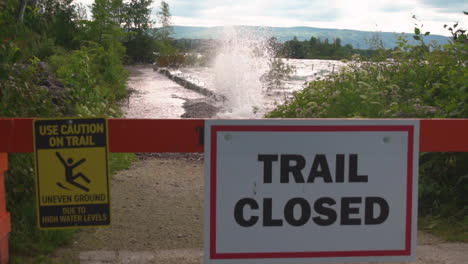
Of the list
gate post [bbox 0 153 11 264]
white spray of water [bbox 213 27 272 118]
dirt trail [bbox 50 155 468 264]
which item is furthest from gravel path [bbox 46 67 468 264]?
white spray of water [bbox 213 27 272 118]

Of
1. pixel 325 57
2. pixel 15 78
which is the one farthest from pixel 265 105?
pixel 325 57

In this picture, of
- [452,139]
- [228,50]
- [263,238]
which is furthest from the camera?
[228,50]

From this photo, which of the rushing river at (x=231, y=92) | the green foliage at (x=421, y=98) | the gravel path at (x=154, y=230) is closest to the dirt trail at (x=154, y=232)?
the gravel path at (x=154, y=230)

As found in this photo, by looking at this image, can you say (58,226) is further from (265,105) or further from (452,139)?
(265,105)

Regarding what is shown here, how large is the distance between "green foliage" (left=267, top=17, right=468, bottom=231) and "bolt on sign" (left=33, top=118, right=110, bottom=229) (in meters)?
3.27

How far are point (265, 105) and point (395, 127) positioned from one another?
847 centimetres

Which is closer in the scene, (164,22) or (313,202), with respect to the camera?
(313,202)

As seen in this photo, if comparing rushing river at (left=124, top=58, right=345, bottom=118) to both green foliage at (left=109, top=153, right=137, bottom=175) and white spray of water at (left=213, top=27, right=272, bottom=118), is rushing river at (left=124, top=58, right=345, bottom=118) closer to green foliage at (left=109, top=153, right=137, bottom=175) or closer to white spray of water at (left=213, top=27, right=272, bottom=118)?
white spray of water at (left=213, top=27, right=272, bottom=118)

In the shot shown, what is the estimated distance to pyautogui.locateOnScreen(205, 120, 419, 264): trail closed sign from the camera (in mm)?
2195

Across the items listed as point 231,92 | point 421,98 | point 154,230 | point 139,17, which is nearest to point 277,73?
point 231,92

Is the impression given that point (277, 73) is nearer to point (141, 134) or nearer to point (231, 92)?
point (231, 92)

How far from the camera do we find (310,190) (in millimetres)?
2229

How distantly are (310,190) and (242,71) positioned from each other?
13456mm

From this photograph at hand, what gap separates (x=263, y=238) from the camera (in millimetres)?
2229
